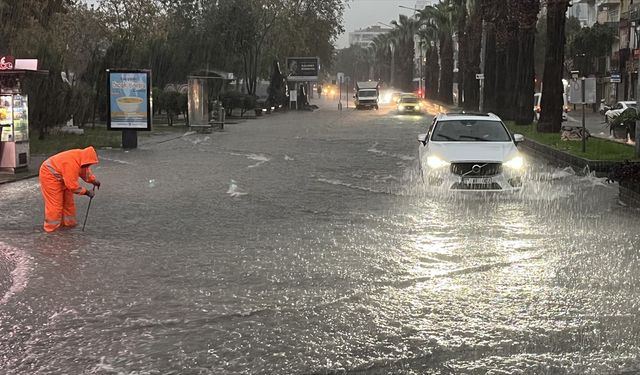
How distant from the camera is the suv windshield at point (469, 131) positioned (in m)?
15.2

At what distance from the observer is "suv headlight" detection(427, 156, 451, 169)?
13.8 m

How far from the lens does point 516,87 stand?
37.6 meters

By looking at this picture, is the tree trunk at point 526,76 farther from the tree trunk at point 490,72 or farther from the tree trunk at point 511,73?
the tree trunk at point 490,72

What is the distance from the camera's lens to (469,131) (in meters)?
15.5

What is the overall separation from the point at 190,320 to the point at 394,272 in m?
2.44

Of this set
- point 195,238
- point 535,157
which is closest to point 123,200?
point 195,238

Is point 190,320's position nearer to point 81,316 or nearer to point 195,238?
point 81,316

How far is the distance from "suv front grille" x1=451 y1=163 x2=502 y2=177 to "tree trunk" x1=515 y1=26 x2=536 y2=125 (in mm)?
22158

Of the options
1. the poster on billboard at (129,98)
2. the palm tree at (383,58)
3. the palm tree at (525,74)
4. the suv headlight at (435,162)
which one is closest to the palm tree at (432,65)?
the palm tree at (525,74)

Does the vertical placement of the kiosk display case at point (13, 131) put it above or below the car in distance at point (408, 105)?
below

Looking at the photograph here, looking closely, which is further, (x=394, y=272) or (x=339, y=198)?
(x=339, y=198)

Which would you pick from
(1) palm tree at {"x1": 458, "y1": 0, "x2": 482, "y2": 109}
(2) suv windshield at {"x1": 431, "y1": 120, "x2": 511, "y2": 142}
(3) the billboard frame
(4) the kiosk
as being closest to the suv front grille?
(2) suv windshield at {"x1": 431, "y1": 120, "x2": 511, "y2": 142}

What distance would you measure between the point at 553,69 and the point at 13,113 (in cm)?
1861

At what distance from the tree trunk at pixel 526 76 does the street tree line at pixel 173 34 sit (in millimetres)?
18644
